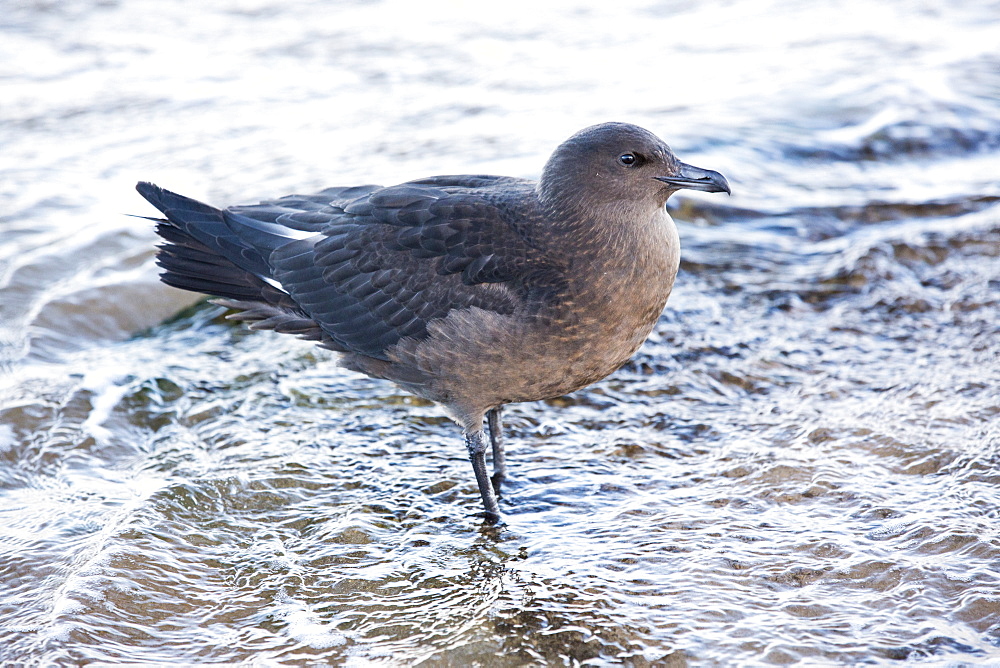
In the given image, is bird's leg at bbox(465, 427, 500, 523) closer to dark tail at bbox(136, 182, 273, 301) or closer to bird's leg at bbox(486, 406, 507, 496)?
bird's leg at bbox(486, 406, 507, 496)

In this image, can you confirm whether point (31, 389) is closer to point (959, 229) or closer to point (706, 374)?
point (706, 374)

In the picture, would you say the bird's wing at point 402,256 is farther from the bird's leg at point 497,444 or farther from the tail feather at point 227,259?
the bird's leg at point 497,444

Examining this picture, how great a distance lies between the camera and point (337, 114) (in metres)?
9.66

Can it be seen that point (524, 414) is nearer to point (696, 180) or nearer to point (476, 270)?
point (476, 270)

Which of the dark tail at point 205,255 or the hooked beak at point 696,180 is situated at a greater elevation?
the hooked beak at point 696,180

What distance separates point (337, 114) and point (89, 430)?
16.6 feet

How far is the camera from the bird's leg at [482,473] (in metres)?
4.82

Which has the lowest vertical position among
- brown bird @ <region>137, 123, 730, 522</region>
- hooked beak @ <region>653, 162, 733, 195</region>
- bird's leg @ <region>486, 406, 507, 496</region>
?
bird's leg @ <region>486, 406, 507, 496</region>

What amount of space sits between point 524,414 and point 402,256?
136 centimetres

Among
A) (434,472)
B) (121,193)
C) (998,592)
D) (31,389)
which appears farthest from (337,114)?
(998,592)

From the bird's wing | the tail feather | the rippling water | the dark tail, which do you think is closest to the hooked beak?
the bird's wing

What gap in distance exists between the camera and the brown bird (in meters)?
4.46

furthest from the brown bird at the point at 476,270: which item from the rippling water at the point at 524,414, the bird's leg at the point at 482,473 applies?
the rippling water at the point at 524,414

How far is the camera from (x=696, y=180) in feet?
14.6
